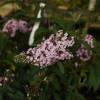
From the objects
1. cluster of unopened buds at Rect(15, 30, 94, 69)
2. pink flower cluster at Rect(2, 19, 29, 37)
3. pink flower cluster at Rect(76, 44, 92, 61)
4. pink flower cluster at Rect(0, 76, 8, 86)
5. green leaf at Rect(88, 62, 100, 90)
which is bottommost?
pink flower cluster at Rect(2, 19, 29, 37)

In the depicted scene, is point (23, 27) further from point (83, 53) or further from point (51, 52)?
point (51, 52)

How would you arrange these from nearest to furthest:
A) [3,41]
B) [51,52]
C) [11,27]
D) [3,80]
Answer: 1. [51,52]
2. [3,80]
3. [3,41]
4. [11,27]

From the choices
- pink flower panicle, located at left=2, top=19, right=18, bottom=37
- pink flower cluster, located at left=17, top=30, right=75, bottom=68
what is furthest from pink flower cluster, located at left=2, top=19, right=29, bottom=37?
pink flower cluster, located at left=17, top=30, right=75, bottom=68

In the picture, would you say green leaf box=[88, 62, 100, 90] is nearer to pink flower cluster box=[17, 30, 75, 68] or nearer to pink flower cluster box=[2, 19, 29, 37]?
pink flower cluster box=[17, 30, 75, 68]


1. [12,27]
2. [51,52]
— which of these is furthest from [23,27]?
[51,52]

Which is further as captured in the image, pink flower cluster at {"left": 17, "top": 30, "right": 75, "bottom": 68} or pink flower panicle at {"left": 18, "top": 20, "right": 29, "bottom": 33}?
pink flower panicle at {"left": 18, "top": 20, "right": 29, "bottom": 33}

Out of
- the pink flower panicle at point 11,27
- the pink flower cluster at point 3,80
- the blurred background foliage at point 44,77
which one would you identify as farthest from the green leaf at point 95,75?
the pink flower panicle at point 11,27

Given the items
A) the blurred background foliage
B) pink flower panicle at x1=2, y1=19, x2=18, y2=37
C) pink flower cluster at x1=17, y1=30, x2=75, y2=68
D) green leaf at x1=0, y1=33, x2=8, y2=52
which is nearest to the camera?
pink flower cluster at x1=17, y1=30, x2=75, y2=68

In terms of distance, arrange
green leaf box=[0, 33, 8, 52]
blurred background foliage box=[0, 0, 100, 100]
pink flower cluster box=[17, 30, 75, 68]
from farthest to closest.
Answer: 1. green leaf box=[0, 33, 8, 52]
2. blurred background foliage box=[0, 0, 100, 100]
3. pink flower cluster box=[17, 30, 75, 68]
